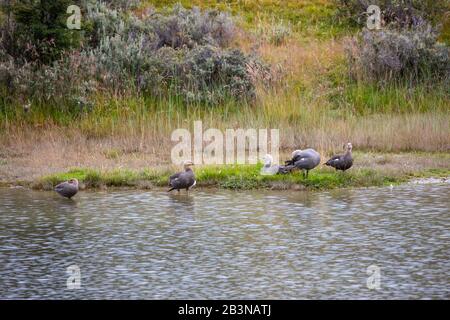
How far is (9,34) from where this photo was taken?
2388 cm

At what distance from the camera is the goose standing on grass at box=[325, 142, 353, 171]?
17344 millimetres

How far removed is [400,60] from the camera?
24.7 m

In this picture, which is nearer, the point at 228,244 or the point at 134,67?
the point at 228,244

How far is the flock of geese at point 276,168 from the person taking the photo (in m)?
16.5

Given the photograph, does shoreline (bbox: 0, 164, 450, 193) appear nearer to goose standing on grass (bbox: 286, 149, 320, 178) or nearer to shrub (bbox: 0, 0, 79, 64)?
goose standing on grass (bbox: 286, 149, 320, 178)

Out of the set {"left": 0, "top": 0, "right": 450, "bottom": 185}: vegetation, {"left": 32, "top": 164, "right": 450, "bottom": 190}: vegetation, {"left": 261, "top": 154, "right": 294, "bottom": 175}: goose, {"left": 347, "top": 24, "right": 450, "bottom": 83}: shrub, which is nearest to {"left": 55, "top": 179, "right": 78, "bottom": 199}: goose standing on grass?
{"left": 32, "top": 164, "right": 450, "bottom": 190}: vegetation

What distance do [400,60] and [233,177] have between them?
875 centimetres

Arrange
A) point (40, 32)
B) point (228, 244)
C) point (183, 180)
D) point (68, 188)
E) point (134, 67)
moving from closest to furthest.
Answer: point (228, 244), point (68, 188), point (183, 180), point (40, 32), point (134, 67)

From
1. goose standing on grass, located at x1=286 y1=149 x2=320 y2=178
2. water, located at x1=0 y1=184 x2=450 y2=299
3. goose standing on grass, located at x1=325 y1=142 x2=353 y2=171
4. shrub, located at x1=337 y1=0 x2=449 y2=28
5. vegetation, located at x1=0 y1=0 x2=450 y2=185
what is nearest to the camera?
water, located at x1=0 y1=184 x2=450 y2=299

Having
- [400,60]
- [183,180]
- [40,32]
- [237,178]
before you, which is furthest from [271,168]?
[40,32]

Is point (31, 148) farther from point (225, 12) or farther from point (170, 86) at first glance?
point (225, 12)

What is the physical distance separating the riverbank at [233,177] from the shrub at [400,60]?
20.6 feet

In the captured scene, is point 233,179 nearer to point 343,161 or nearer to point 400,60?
point 343,161

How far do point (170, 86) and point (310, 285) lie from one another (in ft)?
42.1
